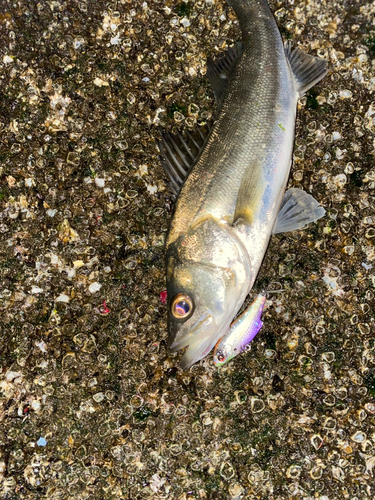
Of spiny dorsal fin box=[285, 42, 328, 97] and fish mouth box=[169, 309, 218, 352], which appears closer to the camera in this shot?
fish mouth box=[169, 309, 218, 352]

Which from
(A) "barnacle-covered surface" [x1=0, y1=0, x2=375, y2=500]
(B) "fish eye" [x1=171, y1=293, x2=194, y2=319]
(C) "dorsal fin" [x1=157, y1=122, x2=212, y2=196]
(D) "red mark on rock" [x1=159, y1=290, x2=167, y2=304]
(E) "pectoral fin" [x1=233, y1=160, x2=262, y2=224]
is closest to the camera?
(B) "fish eye" [x1=171, y1=293, x2=194, y2=319]

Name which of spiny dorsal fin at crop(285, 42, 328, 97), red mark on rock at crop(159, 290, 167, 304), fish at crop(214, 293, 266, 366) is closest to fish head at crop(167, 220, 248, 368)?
fish at crop(214, 293, 266, 366)

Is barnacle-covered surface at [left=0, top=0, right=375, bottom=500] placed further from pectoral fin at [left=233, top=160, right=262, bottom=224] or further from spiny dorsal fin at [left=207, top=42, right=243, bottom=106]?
pectoral fin at [left=233, top=160, right=262, bottom=224]

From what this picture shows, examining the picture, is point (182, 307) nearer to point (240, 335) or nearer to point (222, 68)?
point (240, 335)

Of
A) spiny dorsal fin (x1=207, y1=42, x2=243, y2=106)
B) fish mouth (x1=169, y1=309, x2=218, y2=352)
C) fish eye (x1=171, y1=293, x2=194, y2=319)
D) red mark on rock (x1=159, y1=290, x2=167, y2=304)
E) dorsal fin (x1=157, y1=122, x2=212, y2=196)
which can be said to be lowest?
red mark on rock (x1=159, y1=290, x2=167, y2=304)

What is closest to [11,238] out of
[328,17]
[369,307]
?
[369,307]

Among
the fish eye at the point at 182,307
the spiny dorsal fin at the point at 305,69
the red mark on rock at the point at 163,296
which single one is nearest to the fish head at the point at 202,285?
the fish eye at the point at 182,307
